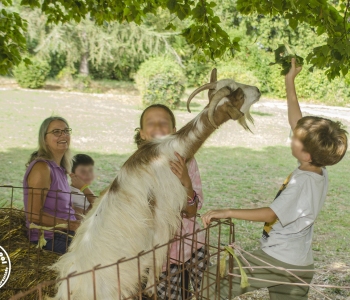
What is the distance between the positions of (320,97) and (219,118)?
2458cm

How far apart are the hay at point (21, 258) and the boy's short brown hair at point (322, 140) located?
199cm

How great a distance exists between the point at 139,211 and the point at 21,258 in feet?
4.75

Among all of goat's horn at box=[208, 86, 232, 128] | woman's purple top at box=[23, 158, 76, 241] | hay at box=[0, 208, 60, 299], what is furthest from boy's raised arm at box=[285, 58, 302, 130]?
hay at box=[0, 208, 60, 299]

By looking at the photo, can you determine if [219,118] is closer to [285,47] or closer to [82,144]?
[285,47]

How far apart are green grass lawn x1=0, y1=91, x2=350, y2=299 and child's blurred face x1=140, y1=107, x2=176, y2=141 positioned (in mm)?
2804

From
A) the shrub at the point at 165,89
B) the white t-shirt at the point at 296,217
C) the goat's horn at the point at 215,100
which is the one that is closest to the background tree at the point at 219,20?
the goat's horn at the point at 215,100

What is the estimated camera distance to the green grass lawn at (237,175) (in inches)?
258

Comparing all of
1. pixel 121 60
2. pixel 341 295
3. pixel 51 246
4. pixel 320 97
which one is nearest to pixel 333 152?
pixel 51 246

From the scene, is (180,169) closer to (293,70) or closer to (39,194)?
(293,70)

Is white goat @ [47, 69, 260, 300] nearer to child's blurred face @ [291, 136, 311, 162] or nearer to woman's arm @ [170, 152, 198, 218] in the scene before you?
woman's arm @ [170, 152, 198, 218]

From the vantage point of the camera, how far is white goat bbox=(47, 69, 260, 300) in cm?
242

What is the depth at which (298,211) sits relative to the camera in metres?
2.57

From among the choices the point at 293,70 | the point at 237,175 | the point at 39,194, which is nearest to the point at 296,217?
the point at 293,70

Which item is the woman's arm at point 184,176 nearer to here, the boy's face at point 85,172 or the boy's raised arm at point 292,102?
the boy's raised arm at point 292,102
